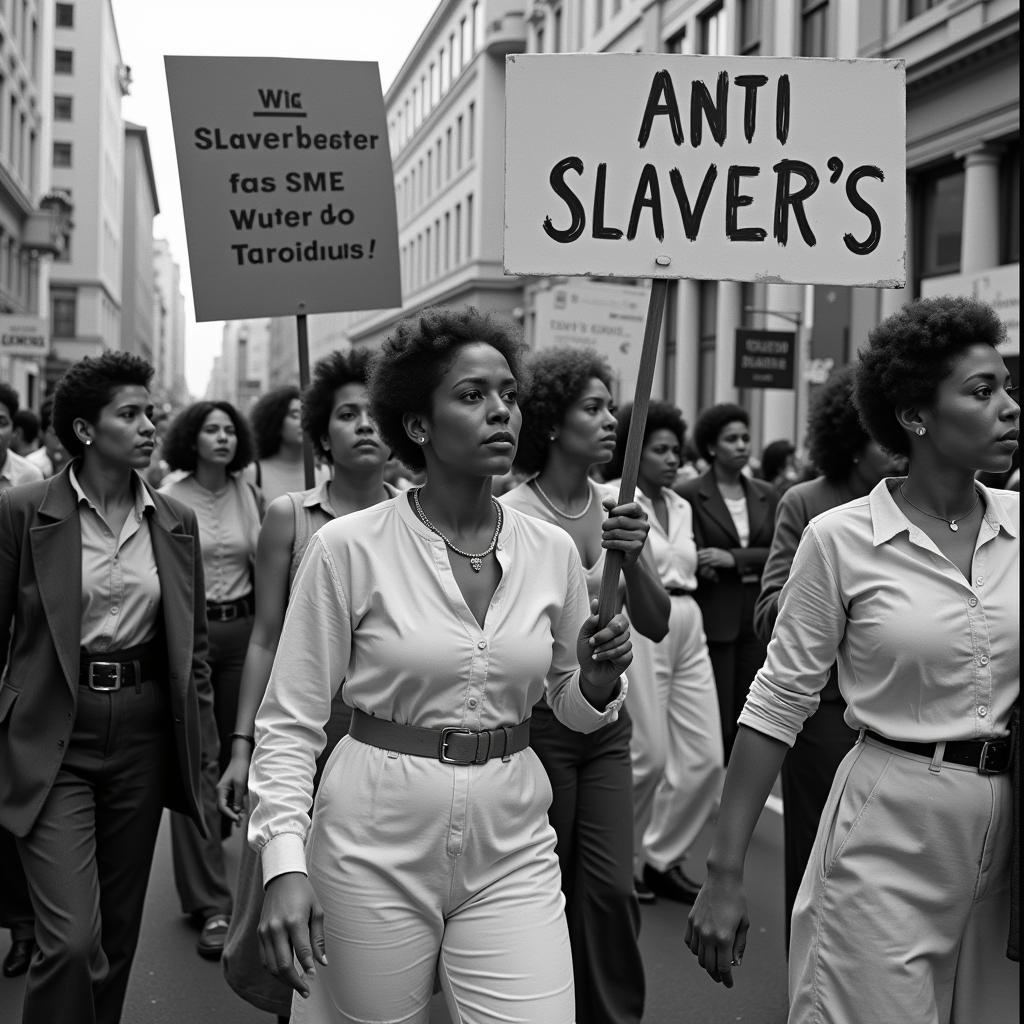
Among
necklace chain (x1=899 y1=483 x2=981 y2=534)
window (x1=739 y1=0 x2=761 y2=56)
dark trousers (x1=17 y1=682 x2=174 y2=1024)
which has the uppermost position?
window (x1=739 y1=0 x2=761 y2=56)

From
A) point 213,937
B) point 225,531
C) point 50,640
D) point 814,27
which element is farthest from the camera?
point 814,27

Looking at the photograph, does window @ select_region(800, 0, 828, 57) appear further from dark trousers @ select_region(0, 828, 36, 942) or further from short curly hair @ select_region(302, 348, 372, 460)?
dark trousers @ select_region(0, 828, 36, 942)

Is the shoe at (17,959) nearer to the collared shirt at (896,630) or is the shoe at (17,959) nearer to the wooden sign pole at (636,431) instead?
the wooden sign pole at (636,431)

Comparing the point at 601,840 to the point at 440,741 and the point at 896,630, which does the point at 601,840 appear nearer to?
the point at 440,741

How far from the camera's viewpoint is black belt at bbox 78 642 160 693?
4.25 meters

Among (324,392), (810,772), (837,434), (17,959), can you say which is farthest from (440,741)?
(17,959)

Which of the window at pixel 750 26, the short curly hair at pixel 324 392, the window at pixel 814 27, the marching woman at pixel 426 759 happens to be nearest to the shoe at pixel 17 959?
the short curly hair at pixel 324 392

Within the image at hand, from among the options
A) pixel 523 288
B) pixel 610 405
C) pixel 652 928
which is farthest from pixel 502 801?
pixel 523 288

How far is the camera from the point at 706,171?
335 centimetres

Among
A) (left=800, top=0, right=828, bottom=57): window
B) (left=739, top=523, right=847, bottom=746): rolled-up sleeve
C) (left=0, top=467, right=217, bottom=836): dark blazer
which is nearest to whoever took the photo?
(left=739, top=523, right=847, bottom=746): rolled-up sleeve

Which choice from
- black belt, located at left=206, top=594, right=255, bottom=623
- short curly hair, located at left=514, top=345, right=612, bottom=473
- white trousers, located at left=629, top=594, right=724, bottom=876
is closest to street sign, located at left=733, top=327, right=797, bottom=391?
white trousers, located at left=629, top=594, right=724, bottom=876

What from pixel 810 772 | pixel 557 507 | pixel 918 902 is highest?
pixel 557 507

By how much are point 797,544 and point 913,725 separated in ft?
5.68

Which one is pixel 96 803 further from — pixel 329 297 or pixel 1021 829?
pixel 1021 829
